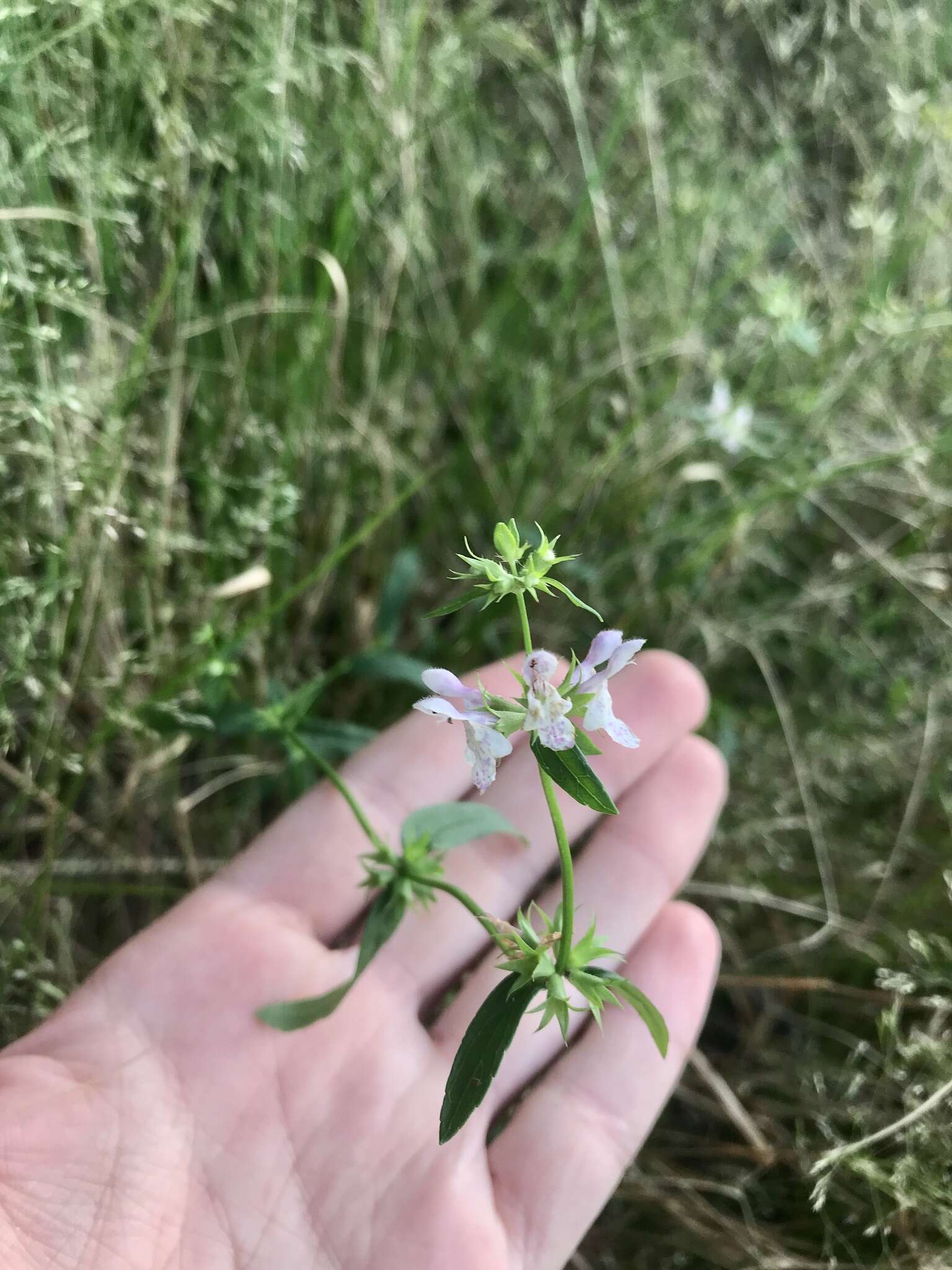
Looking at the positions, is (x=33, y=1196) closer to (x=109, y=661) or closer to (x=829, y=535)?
(x=109, y=661)

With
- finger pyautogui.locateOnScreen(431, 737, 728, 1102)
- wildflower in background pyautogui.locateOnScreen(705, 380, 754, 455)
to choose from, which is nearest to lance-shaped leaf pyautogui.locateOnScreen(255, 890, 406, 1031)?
finger pyautogui.locateOnScreen(431, 737, 728, 1102)

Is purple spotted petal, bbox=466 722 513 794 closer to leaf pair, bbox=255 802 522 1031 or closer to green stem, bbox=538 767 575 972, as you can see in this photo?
green stem, bbox=538 767 575 972

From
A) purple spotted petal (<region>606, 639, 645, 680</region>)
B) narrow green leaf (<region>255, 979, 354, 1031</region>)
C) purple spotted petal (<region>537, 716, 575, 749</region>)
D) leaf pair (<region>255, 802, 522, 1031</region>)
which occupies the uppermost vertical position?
purple spotted petal (<region>606, 639, 645, 680</region>)

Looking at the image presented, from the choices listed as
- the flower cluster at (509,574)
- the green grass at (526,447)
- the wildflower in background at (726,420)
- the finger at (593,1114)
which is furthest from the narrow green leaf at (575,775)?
the wildflower in background at (726,420)

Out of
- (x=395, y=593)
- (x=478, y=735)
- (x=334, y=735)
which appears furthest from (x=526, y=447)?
(x=478, y=735)

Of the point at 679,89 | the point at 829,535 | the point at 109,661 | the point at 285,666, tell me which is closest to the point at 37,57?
→ the point at 109,661

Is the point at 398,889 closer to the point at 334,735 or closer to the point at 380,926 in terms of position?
the point at 380,926
